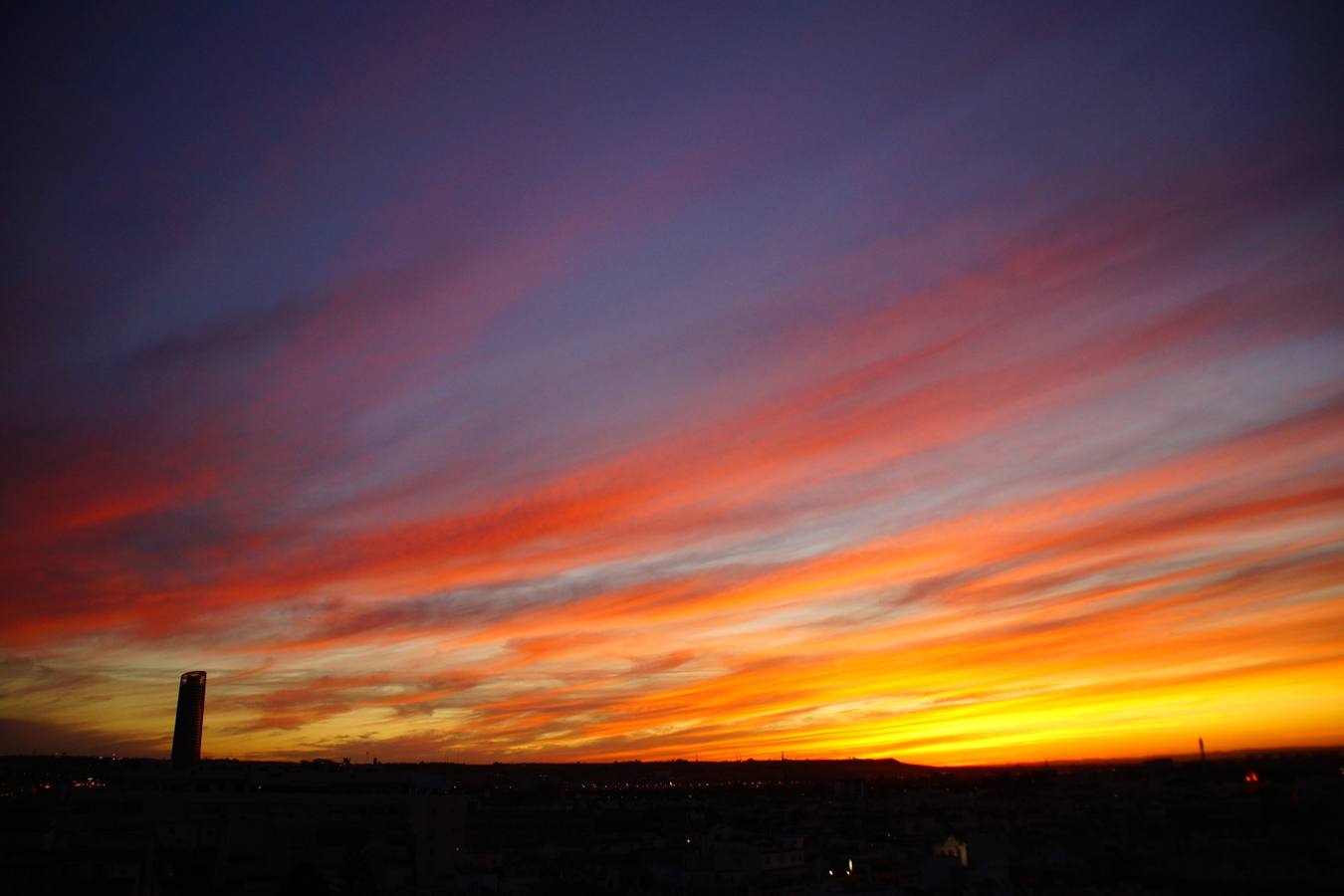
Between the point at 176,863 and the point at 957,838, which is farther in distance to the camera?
the point at 957,838

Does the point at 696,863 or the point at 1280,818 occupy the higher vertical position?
the point at 1280,818

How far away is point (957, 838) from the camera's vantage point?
57562 millimetres

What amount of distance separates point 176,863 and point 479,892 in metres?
17.6

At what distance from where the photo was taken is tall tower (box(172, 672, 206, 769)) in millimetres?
90750

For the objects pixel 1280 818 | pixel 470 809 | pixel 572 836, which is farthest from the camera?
pixel 470 809

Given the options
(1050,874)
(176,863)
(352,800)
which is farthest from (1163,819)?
(176,863)

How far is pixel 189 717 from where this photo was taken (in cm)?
9288

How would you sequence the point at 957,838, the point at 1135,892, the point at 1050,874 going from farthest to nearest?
1. the point at 957,838
2. the point at 1050,874
3. the point at 1135,892

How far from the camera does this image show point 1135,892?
37.6 meters

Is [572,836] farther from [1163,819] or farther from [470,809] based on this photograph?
[1163,819]

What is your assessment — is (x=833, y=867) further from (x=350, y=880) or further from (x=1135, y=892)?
(x=350, y=880)

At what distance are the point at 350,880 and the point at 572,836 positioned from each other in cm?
4328

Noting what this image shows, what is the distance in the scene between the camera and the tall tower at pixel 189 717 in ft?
298

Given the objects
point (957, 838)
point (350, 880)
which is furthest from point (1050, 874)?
point (350, 880)
